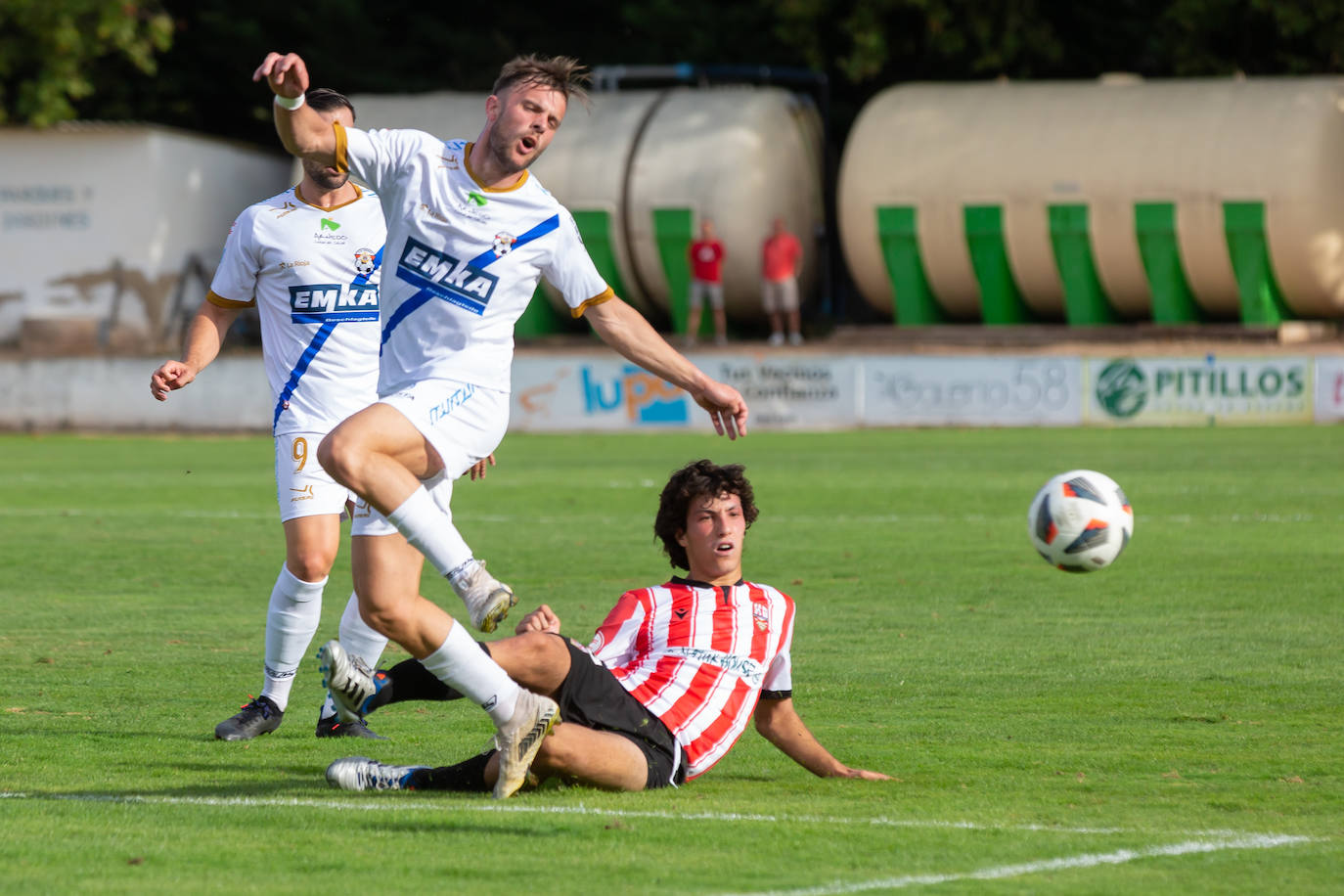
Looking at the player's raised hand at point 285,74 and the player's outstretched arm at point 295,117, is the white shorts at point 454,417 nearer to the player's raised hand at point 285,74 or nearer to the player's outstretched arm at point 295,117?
the player's outstretched arm at point 295,117

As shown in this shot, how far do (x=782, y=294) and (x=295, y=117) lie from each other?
85.1 ft

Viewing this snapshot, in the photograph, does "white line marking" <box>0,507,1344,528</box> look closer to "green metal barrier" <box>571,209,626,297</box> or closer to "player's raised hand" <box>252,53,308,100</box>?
"player's raised hand" <box>252,53,308,100</box>

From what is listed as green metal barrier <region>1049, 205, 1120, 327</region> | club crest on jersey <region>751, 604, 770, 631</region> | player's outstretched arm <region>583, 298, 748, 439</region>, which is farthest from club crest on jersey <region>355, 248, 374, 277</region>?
green metal barrier <region>1049, 205, 1120, 327</region>

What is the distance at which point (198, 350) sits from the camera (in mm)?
7031

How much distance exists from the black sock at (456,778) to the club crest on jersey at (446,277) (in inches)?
55.3

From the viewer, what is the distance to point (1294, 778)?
5.80 metres

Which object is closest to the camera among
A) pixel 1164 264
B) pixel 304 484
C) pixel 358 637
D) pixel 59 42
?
pixel 358 637

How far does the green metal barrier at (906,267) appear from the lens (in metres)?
30.3

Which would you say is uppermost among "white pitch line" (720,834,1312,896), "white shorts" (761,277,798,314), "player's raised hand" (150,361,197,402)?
A: "white shorts" (761,277,798,314)

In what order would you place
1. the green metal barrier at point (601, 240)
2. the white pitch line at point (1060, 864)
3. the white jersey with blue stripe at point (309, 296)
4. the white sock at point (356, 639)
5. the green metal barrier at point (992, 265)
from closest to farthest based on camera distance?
1. the white pitch line at point (1060, 864)
2. the white sock at point (356, 639)
3. the white jersey with blue stripe at point (309, 296)
4. the green metal barrier at point (992, 265)
5. the green metal barrier at point (601, 240)

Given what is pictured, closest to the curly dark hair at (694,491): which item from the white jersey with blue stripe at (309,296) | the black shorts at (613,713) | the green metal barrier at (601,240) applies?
the black shorts at (613,713)

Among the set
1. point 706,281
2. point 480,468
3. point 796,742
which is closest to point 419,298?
point 480,468

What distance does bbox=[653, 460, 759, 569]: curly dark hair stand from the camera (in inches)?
229

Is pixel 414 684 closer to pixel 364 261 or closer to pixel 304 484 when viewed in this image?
pixel 304 484
